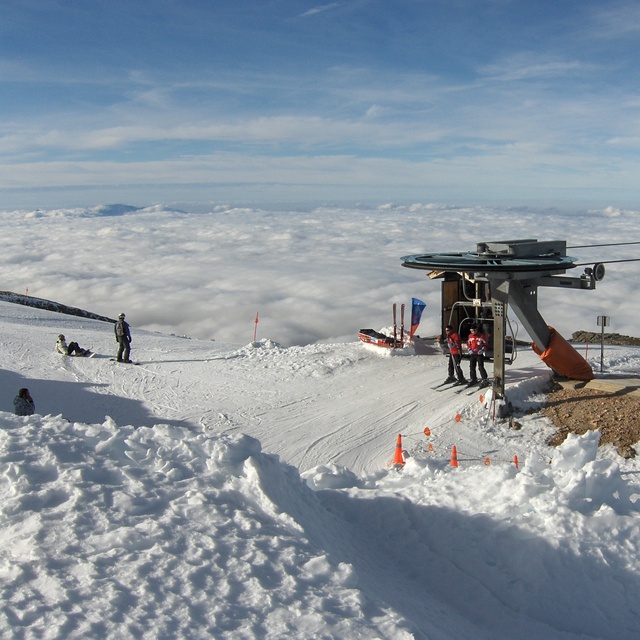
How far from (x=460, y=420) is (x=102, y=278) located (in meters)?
118

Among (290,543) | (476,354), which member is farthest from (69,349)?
(290,543)

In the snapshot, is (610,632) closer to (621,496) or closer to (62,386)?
(621,496)

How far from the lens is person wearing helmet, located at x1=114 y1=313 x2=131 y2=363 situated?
726 inches

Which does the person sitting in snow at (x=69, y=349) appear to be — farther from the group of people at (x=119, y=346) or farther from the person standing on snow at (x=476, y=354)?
the person standing on snow at (x=476, y=354)

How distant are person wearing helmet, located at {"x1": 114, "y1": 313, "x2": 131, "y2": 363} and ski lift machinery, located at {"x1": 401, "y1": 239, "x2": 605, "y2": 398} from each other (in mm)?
8605

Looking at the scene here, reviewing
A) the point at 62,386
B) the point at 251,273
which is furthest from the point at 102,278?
the point at 62,386

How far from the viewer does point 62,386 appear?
1673cm

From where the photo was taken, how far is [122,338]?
18.7 m

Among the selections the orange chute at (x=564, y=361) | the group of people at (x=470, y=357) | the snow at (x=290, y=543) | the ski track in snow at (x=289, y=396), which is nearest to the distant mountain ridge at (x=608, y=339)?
the ski track in snow at (x=289, y=396)

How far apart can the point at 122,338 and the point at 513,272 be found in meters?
11.3

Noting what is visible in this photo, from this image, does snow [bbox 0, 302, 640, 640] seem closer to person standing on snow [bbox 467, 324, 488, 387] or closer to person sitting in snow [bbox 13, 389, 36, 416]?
person sitting in snow [bbox 13, 389, 36, 416]

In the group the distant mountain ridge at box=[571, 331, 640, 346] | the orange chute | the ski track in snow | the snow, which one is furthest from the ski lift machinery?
the distant mountain ridge at box=[571, 331, 640, 346]

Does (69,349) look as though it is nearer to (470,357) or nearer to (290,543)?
(470,357)

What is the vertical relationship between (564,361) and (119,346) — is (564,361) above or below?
above
